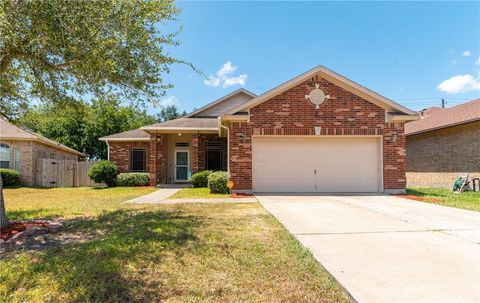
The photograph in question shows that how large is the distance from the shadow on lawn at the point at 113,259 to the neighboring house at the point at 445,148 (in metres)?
15.3

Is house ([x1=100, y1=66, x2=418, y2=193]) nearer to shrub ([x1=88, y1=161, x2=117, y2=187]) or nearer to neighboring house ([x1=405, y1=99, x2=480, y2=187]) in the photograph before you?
neighboring house ([x1=405, y1=99, x2=480, y2=187])

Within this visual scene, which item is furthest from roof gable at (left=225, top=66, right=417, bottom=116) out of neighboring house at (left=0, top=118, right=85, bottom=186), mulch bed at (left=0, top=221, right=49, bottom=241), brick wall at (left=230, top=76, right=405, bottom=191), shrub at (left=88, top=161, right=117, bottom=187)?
neighboring house at (left=0, top=118, right=85, bottom=186)

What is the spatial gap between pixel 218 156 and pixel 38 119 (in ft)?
33.7

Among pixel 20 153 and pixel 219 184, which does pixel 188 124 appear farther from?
pixel 20 153

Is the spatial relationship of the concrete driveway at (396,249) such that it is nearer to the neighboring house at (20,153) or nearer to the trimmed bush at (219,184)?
the trimmed bush at (219,184)

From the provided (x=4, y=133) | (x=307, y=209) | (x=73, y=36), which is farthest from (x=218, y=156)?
(x=4, y=133)

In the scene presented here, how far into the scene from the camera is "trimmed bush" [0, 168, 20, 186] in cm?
1739

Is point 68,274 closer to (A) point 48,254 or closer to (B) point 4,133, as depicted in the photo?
(A) point 48,254

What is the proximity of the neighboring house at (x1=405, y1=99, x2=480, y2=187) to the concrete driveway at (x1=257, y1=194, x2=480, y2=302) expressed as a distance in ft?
30.0

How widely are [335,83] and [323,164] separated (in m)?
3.47

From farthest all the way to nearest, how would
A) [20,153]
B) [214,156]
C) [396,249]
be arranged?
[20,153], [214,156], [396,249]

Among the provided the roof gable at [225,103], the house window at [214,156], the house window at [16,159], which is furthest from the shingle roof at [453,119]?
the house window at [16,159]

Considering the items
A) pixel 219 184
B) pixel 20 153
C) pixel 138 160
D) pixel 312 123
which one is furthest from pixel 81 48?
pixel 20 153

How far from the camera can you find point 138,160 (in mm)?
18859
